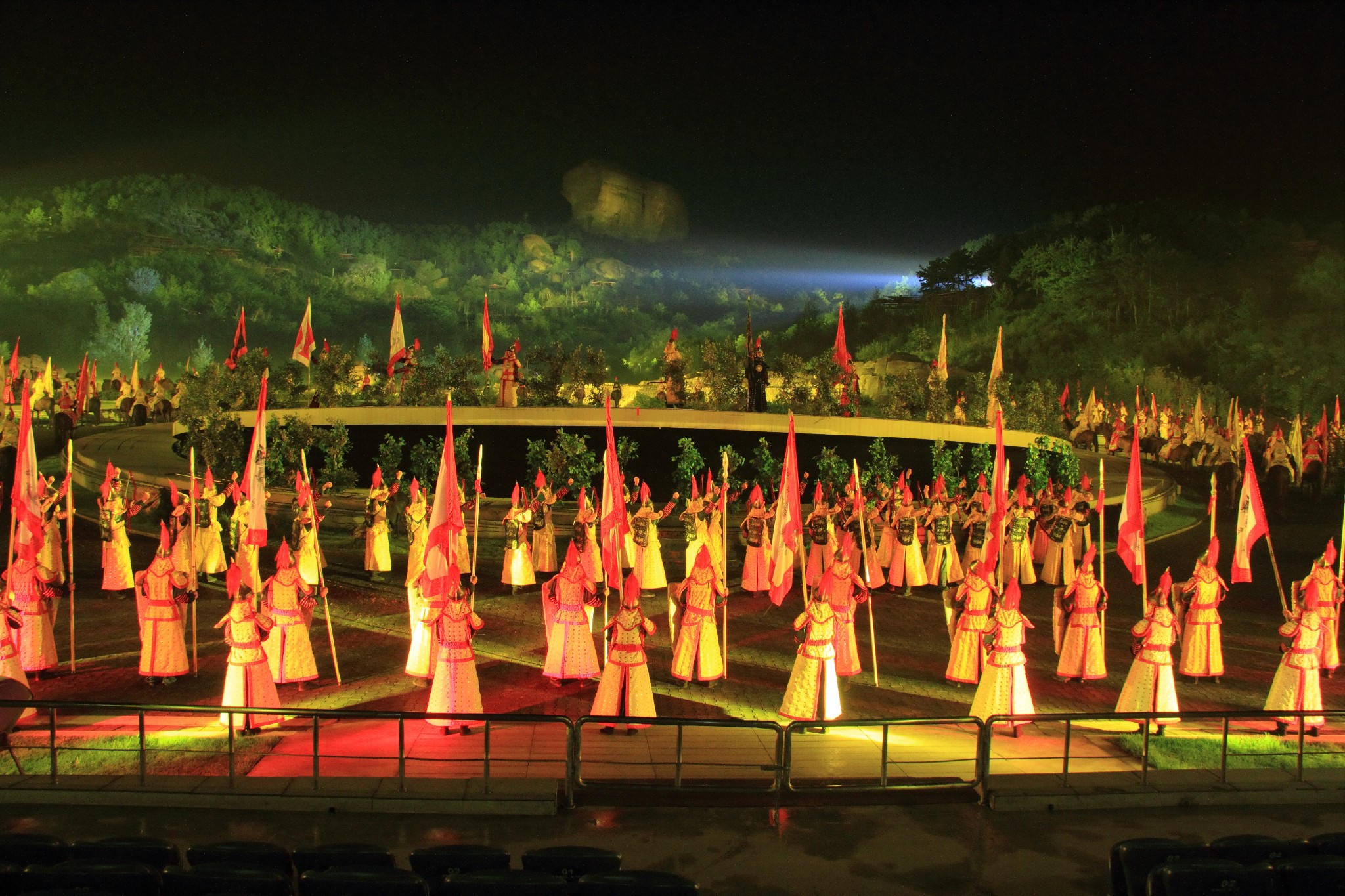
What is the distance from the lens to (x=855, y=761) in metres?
7.83

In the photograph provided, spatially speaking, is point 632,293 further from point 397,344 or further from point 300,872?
point 300,872

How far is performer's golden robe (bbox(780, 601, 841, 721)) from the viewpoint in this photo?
8.98 metres

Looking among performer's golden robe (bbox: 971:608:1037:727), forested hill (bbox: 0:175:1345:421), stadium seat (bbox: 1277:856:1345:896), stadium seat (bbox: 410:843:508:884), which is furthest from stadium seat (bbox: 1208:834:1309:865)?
forested hill (bbox: 0:175:1345:421)

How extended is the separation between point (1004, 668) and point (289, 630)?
6.15 metres

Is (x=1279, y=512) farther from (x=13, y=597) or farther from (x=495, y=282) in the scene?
(x=495, y=282)

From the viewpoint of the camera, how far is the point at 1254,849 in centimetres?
490

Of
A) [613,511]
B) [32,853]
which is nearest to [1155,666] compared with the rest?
[613,511]

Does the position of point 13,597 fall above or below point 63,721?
above

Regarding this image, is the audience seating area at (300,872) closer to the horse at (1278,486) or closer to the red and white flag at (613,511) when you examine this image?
the red and white flag at (613,511)

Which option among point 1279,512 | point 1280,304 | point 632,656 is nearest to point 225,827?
point 632,656

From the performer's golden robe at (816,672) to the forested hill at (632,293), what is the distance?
2058cm

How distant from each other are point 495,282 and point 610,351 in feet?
41.7

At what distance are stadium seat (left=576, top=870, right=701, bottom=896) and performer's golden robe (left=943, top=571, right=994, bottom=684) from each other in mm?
5857

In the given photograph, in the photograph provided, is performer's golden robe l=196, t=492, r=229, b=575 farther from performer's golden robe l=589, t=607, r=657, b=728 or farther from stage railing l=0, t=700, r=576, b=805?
performer's golden robe l=589, t=607, r=657, b=728
